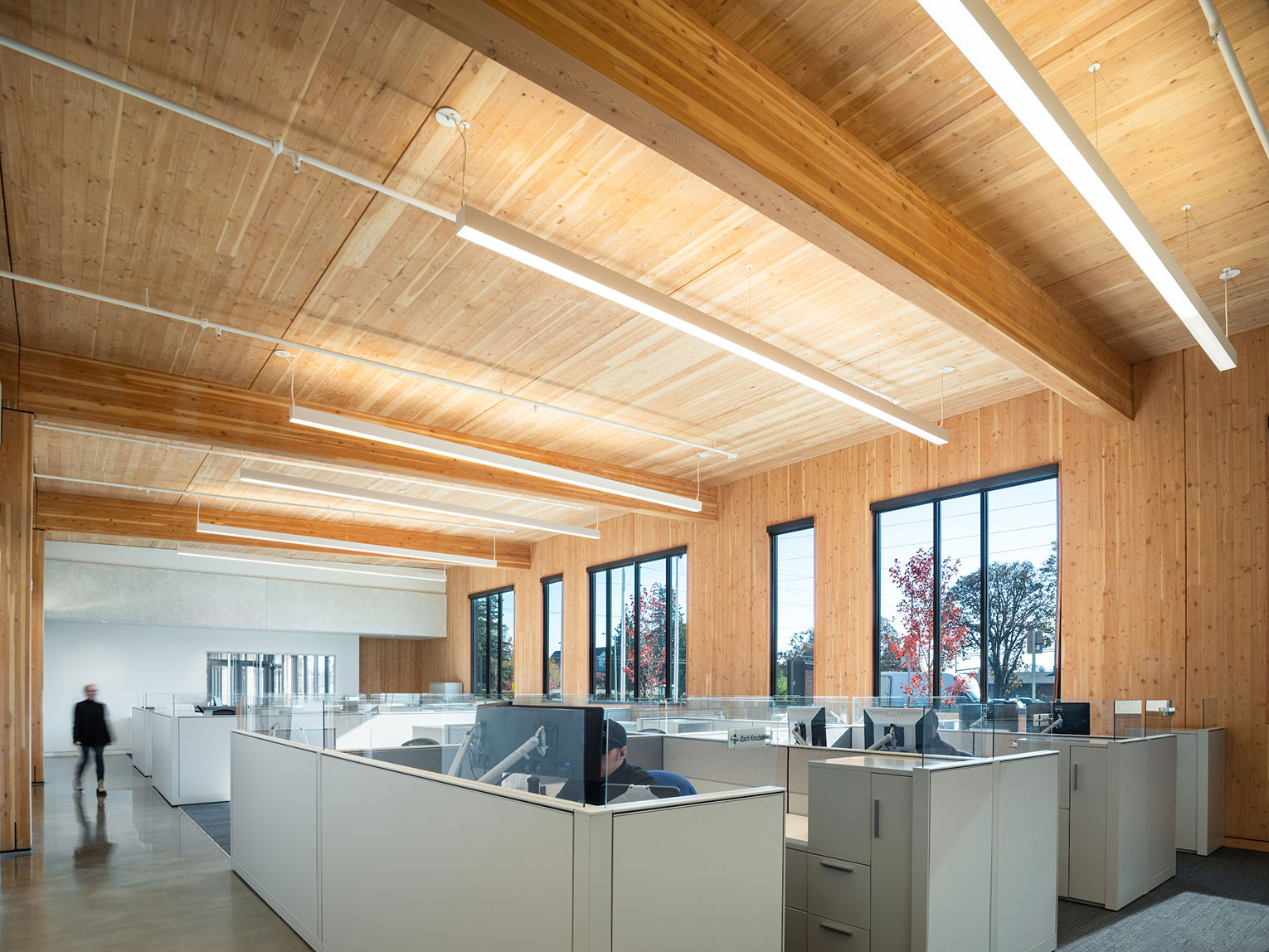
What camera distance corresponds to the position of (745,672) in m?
11.9

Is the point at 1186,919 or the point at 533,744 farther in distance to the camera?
the point at 1186,919

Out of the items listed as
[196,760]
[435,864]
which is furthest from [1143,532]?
[196,760]

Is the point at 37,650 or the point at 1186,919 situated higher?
the point at 37,650

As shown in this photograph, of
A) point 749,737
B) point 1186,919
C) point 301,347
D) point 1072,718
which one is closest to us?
point 749,737

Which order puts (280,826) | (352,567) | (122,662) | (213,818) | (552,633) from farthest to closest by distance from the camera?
(352,567)
(122,662)
(552,633)
(213,818)
(280,826)

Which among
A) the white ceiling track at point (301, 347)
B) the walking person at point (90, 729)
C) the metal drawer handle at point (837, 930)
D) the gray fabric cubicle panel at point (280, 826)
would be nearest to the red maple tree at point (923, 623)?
the white ceiling track at point (301, 347)

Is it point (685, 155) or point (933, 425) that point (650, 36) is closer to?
point (685, 155)

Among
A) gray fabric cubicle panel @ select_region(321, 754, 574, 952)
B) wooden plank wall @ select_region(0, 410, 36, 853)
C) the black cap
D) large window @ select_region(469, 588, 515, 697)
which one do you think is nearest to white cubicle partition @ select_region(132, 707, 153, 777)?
wooden plank wall @ select_region(0, 410, 36, 853)

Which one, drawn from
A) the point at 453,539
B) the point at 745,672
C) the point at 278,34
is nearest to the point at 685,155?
the point at 278,34

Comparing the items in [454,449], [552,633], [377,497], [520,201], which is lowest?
[552,633]

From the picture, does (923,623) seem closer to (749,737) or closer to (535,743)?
(749,737)

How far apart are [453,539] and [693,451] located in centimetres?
737

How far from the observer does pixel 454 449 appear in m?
8.46

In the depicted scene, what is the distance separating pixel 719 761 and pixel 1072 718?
9.84ft
